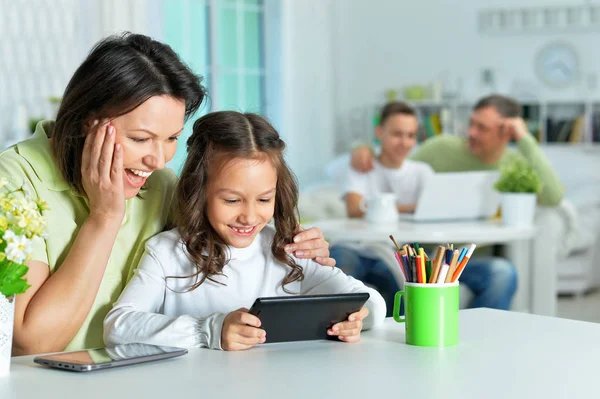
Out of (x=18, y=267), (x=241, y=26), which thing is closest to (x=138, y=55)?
(x=18, y=267)

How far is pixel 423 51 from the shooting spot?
7.15 meters

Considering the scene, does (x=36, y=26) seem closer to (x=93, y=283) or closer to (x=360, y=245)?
(x=360, y=245)

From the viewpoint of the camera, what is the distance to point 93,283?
151 cm

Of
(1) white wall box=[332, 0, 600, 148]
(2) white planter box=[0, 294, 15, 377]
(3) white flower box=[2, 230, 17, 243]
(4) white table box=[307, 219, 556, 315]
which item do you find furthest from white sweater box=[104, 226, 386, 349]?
(1) white wall box=[332, 0, 600, 148]

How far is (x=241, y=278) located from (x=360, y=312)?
33cm

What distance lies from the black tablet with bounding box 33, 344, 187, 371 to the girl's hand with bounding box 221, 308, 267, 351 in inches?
3.3

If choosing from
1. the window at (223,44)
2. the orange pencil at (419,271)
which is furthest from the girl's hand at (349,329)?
the window at (223,44)

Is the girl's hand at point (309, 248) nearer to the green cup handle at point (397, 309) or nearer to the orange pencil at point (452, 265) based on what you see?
the green cup handle at point (397, 309)

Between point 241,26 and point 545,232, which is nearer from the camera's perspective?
point 545,232

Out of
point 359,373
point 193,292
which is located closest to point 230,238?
point 193,292

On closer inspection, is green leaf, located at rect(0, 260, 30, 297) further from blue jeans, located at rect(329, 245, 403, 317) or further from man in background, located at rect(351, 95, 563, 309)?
man in background, located at rect(351, 95, 563, 309)

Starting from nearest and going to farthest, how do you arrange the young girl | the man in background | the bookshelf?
the young girl → the man in background → the bookshelf

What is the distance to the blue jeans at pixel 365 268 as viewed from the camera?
3506mm

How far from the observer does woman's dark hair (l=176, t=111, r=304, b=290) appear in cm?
170
